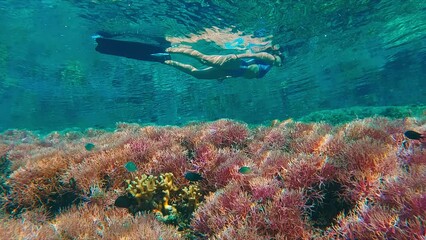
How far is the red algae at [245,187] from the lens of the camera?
2.47 metres

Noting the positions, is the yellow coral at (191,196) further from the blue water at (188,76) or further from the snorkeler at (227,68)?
the blue water at (188,76)

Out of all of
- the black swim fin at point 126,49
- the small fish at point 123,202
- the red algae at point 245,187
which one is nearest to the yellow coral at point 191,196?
the red algae at point 245,187

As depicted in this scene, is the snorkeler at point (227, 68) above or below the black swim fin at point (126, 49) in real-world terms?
above

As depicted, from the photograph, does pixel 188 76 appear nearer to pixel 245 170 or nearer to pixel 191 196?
pixel 191 196

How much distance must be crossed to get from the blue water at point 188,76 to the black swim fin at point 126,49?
2.31m

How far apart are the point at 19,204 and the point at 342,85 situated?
39.4 metres

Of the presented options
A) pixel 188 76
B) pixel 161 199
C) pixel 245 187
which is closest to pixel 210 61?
pixel 161 199

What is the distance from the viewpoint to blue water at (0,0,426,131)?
14.5 metres

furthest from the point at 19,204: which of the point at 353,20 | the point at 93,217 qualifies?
the point at 353,20

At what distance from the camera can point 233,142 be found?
5.13 m

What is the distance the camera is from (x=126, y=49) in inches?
491

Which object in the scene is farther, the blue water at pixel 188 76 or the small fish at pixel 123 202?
the blue water at pixel 188 76

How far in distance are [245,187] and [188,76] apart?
2234 cm

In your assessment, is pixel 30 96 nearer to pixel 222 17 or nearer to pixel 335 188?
pixel 222 17
